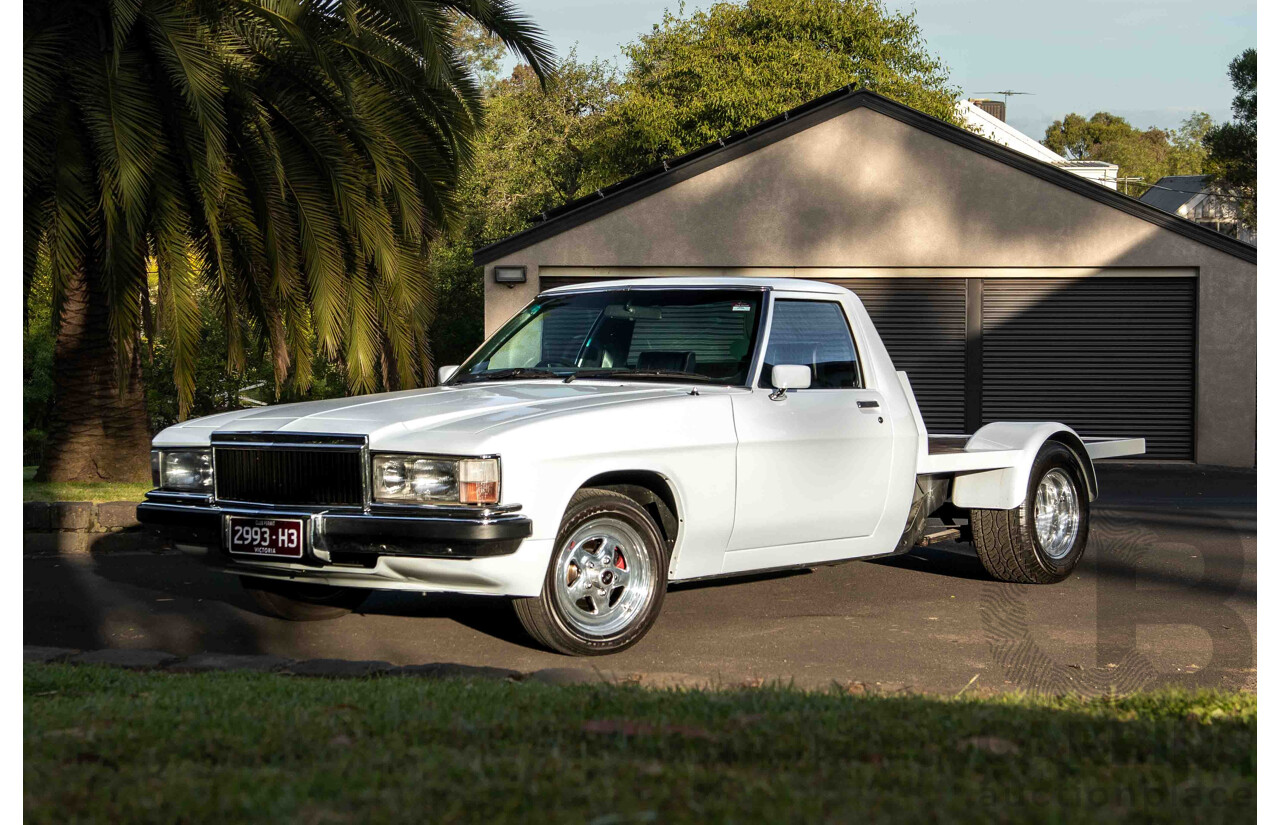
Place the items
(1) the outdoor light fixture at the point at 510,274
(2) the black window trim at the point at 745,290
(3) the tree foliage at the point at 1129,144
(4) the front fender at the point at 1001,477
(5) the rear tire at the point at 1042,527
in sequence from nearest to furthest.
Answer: (2) the black window trim at the point at 745,290, (4) the front fender at the point at 1001,477, (5) the rear tire at the point at 1042,527, (1) the outdoor light fixture at the point at 510,274, (3) the tree foliage at the point at 1129,144

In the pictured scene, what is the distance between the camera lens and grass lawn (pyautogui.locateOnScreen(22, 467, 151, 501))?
36.4 ft

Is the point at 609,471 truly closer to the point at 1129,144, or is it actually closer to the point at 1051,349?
the point at 1051,349

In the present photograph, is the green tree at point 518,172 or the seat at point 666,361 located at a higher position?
the green tree at point 518,172

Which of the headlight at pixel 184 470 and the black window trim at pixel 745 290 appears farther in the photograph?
the black window trim at pixel 745 290

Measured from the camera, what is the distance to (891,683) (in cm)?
552

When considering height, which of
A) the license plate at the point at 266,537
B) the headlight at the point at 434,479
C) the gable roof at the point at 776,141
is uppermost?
the gable roof at the point at 776,141

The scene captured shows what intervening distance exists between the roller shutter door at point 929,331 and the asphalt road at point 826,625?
998cm

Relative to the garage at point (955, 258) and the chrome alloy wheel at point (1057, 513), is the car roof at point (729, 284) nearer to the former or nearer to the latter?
the chrome alloy wheel at point (1057, 513)

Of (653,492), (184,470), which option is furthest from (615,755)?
(184,470)

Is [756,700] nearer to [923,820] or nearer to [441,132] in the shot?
[923,820]

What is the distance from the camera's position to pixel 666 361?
7.09m

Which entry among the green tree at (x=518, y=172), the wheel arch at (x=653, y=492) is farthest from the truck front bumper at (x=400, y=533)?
the green tree at (x=518, y=172)

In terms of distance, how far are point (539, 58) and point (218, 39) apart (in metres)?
3.09

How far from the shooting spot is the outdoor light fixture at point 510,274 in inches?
762
